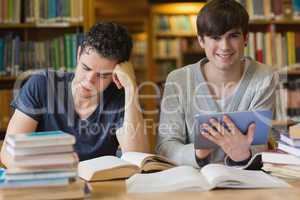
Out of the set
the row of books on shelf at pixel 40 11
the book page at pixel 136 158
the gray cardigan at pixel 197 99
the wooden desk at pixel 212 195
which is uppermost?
the row of books on shelf at pixel 40 11

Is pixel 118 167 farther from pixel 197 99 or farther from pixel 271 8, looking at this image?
pixel 271 8

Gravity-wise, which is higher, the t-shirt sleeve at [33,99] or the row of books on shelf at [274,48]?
the row of books on shelf at [274,48]

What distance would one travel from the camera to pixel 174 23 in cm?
537

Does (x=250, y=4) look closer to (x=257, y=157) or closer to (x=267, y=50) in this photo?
(x=267, y=50)

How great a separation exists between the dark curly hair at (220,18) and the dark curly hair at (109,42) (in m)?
0.29

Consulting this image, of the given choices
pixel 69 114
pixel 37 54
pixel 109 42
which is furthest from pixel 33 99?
pixel 37 54

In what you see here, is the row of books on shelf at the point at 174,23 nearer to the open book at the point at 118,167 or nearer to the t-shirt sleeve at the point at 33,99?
the t-shirt sleeve at the point at 33,99

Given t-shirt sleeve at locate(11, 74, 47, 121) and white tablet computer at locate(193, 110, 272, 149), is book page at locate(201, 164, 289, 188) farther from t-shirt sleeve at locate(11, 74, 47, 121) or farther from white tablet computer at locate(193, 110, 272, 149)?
t-shirt sleeve at locate(11, 74, 47, 121)

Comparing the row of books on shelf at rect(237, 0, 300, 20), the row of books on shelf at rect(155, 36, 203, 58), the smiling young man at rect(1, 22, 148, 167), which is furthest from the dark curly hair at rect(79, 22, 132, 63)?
the row of books on shelf at rect(155, 36, 203, 58)

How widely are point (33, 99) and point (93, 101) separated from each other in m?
0.23

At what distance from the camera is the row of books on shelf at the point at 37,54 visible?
2.98 metres

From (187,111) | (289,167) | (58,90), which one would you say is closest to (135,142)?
(187,111)

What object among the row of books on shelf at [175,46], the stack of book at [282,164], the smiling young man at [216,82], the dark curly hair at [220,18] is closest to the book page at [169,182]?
the stack of book at [282,164]

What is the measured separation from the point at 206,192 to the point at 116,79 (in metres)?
0.71
